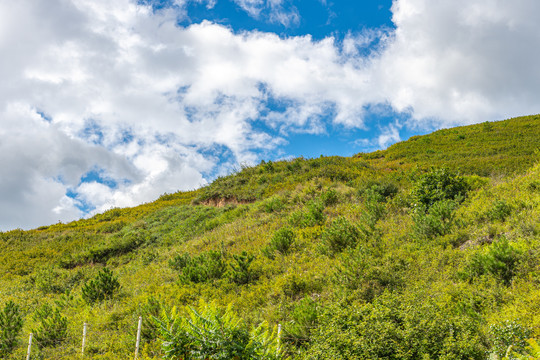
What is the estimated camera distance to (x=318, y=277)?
9.66 meters

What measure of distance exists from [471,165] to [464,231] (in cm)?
1180

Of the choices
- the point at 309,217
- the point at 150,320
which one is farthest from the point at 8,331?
the point at 309,217

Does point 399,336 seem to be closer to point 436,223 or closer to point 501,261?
point 501,261

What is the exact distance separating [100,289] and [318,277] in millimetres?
8261

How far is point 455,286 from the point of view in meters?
7.15

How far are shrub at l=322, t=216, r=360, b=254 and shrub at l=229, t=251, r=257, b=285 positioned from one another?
285cm

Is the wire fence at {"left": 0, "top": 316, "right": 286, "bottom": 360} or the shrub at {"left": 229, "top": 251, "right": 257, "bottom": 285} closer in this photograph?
the wire fence at {"left": 0, "top": 316, "right": 286, "bottom": 360}

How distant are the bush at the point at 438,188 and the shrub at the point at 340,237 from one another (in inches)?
138

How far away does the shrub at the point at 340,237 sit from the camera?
446 inches

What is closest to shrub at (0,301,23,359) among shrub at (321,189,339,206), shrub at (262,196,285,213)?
shrub at (262,196,285,213)

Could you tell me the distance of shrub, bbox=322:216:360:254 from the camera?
37.2ft

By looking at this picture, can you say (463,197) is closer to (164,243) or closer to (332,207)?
(332,207)

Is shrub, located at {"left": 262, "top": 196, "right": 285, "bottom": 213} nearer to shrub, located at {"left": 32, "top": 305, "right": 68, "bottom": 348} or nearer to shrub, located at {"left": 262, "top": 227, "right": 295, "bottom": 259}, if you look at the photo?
shrub, located at {"left": 262, "top": 227, "right": 295, "bottom": 259}

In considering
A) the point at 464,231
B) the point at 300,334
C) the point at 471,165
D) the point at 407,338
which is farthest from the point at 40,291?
the point at 471,165
